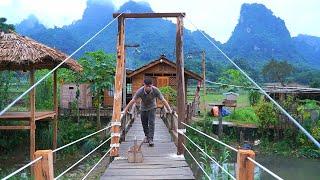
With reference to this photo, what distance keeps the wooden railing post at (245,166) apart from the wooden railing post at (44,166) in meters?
1.34

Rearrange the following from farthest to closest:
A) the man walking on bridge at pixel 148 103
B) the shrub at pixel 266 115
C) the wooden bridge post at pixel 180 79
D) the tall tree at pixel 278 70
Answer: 1. the tall tree at pixel 278 70
2. the shrub at pixel 266 115
3. the man walking on bridge at pixel 148 103
4. the wooden bridge post at pixel 180 79

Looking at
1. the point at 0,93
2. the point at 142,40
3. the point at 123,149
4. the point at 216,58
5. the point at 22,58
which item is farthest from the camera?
the point at 142,40

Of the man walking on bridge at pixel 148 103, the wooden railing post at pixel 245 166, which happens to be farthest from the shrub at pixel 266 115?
the wooden railing post at pixel 245 166

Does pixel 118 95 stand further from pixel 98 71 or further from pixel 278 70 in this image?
pixel 278 70

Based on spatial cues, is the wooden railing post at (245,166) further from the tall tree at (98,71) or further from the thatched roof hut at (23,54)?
the tall tree at (98,71)

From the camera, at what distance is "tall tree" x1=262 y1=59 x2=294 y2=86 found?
37.9 metres

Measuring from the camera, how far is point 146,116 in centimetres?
775

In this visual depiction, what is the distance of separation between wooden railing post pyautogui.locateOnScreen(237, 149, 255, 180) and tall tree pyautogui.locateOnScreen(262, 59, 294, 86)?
1398 inches

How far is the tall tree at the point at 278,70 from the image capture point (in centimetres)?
3788

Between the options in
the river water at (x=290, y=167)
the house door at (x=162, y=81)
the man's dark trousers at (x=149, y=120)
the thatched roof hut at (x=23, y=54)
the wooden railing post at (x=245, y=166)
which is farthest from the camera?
the house door at (x=162, y=81)

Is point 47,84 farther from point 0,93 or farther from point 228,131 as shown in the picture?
point 228,131

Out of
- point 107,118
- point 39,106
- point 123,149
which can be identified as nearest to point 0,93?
point 39,106

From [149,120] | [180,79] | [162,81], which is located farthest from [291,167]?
[180,79]

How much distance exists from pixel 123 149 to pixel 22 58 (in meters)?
4.92
